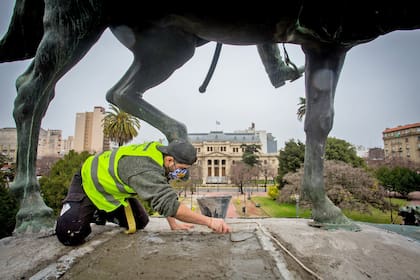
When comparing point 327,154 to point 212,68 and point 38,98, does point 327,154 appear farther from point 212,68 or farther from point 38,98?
point 38,98

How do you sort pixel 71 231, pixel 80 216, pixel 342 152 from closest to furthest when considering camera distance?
pixel 71 231 → pixel 80 216 → pixel 342 152

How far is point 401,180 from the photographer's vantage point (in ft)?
83.6

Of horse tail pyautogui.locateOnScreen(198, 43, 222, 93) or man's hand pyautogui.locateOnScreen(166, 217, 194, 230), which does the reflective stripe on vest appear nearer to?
man's hand pyautogui.locateOnScreen(166, 217, 194, 230)

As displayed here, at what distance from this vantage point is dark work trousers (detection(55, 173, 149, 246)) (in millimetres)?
1561

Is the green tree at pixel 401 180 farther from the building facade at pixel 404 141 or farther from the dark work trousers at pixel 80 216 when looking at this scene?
the dark work trousers at pixel 80 216

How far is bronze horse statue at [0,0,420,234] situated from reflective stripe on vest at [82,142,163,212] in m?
0.32

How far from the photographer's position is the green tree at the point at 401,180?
80.9 ft

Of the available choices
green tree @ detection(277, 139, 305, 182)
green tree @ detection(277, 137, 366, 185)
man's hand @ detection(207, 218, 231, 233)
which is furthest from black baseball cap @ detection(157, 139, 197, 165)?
green tree @ detection(277, 139, 305, 182)

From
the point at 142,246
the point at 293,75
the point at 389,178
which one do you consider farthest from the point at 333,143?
the point at 142,246

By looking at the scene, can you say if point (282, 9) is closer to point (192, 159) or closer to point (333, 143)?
point (192, 159)

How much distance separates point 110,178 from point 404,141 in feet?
231

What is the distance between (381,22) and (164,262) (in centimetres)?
188

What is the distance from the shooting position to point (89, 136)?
56.2 metres

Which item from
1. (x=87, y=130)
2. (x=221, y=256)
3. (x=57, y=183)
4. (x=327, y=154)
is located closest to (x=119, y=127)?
(x=57, y=183)
